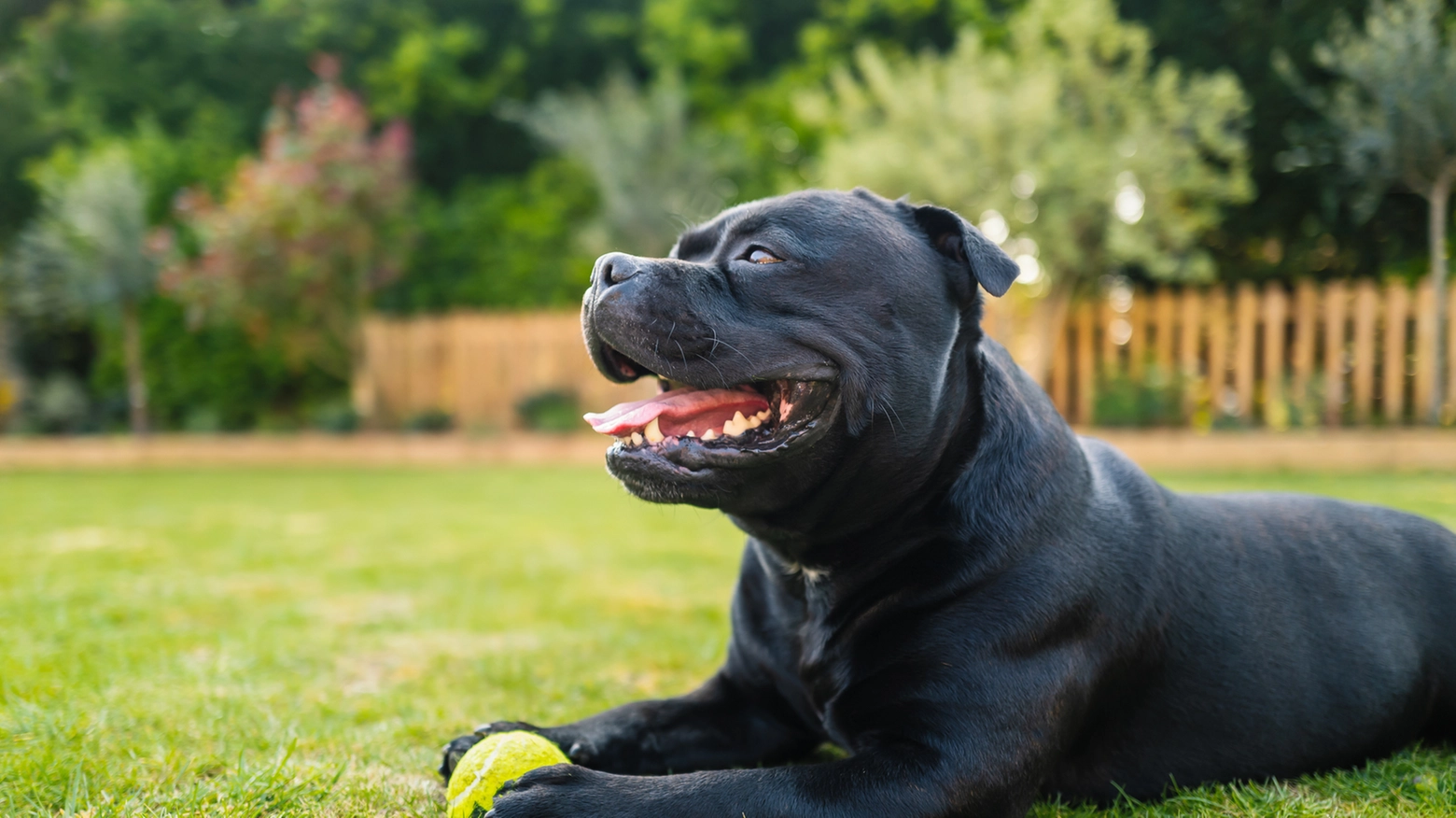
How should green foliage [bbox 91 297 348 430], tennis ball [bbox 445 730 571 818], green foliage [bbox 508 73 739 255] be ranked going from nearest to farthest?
1. tennis ball [bbox 445 730 571 818]
2. green foliage [bbox 508 73 739 255]
3. green foliage [bbox 91 297 348 430]

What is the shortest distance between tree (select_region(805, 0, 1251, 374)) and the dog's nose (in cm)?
918

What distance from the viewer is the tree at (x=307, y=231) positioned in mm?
12273

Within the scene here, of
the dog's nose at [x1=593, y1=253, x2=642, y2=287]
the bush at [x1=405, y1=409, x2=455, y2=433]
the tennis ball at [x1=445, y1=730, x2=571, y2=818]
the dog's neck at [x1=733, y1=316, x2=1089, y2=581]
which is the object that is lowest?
the bush at [x1=405, y1=409, x2=455, y2=433]

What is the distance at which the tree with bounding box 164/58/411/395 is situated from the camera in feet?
40.3

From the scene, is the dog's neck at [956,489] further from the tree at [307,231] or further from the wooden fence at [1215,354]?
the tree at [307,231]

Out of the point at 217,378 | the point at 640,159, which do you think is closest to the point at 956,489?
the point at 640,159

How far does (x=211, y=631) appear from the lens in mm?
3777

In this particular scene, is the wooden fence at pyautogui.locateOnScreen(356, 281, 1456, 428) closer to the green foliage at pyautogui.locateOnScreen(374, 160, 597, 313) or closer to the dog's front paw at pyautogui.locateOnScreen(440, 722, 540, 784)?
the green foliage at pyautogui.locateOnScreen(374, 160, 597, 313)

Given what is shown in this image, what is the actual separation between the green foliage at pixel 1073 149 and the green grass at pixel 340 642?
3568 mm

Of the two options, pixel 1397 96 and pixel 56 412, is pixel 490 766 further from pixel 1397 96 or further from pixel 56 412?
pixel 56 412

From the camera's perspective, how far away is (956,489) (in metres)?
2.10

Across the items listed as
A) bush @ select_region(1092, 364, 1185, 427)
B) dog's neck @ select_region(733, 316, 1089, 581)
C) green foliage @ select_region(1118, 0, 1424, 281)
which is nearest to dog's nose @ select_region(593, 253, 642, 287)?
dog's neck @ select_region(733, 316, 1089, 581)

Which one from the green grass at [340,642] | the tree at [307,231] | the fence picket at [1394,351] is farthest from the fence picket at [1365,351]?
the tree at [307,231]

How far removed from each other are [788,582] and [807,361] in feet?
1.90
